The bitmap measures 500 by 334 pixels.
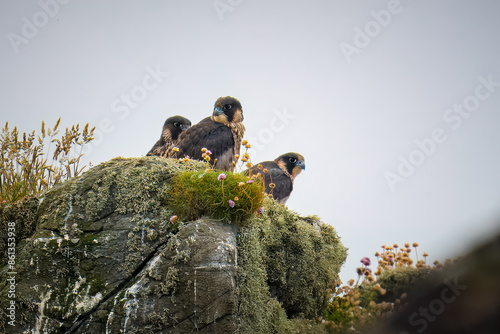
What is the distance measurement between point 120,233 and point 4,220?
1.90 m

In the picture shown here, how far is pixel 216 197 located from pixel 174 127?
14.1 ft

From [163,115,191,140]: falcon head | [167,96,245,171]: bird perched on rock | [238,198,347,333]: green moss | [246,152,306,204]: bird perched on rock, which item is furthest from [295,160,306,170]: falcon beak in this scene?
[163,115,191,140]: falcon head

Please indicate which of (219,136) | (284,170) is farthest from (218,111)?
(284,170)

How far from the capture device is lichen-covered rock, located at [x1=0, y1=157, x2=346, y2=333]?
4477 millimetres

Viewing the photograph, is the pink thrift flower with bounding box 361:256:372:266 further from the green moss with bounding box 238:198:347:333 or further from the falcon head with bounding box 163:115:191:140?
the falcon head with bounding box 163:115:191:140

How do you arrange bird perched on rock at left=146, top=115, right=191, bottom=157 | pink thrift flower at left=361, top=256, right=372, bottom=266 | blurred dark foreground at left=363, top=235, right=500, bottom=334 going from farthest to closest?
bird perched on rock at left=146, top=115, right=191, bottom=157 < pink thrift flower at left=361, top=256, right=372, bottom=266 < blurred dark foreground at left=363, top=235, right=500, bottom=334

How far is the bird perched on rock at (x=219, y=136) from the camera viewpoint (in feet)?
25.3

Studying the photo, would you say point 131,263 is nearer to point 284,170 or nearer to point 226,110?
point 226,110

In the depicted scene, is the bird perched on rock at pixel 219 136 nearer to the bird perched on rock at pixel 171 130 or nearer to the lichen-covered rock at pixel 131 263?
the bird perched on rock at pixel 171 130

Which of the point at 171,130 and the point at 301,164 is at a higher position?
the point at 171,130

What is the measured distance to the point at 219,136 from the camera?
7809 mm

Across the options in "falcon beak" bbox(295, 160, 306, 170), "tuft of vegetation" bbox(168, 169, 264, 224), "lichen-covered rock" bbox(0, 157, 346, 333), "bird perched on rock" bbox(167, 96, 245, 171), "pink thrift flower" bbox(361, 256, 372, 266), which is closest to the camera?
"lichen-covered rock" bbox(0, 157, 346, 333)

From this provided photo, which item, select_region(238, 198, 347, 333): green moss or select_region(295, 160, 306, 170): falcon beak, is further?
select_region(295, 160, 306, 170): falcon beak

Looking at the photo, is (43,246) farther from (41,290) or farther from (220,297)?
(220,297)
